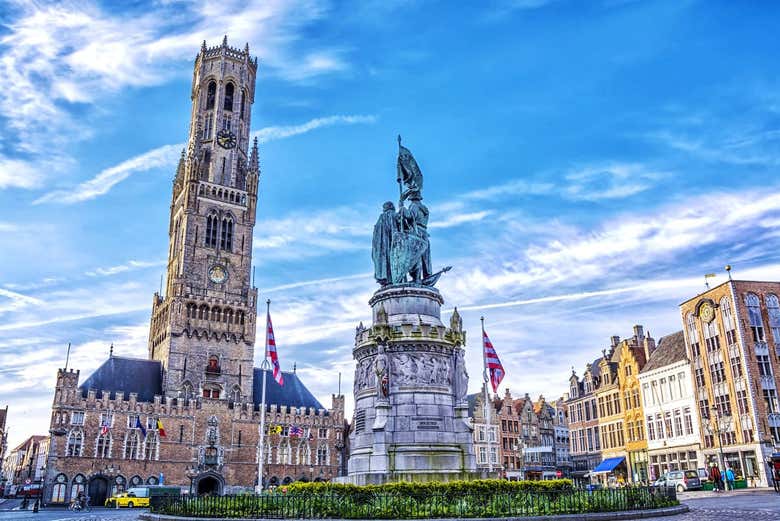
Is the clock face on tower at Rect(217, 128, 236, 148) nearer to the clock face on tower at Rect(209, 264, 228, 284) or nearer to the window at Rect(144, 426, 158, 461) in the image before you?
the clock face on tower at Rect(209, 264, 228, 284)

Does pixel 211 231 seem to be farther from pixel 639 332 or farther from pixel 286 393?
pixel 639 332

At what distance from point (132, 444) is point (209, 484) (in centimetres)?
834

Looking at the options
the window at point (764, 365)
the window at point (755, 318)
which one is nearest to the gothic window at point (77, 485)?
the window at point (764, 365)

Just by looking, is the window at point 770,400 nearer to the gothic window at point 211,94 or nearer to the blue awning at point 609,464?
the blue awning at point 609,464

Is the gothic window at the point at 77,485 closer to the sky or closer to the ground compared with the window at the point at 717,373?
closer to the ground

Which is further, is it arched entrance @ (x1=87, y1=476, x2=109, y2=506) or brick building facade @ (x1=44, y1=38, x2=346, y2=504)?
brick building facade @ (x1=44, y1=38, x2=346, y2=504)

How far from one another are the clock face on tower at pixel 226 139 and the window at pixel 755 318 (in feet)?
191

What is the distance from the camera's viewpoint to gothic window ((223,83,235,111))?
3209 inches

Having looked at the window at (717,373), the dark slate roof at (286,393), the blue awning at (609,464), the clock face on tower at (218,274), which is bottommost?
the blue awning at (609,464)

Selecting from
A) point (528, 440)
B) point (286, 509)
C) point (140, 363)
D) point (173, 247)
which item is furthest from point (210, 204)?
point (286, 509)

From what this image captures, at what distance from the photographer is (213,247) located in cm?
7344

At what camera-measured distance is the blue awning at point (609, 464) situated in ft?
186

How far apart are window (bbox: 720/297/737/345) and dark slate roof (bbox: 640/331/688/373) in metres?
5.35

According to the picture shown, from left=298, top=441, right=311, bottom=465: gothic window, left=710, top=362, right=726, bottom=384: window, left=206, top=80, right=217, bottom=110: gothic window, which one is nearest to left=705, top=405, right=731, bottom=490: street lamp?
left=710, top=362, right=726, bottom=384: window
